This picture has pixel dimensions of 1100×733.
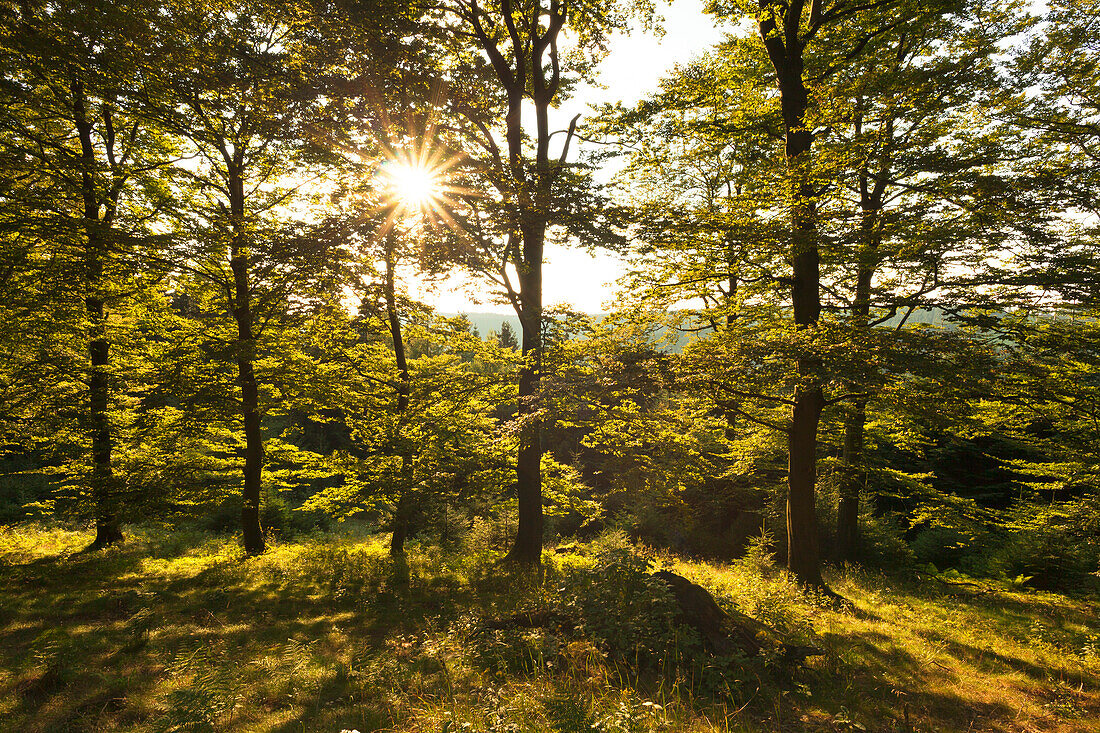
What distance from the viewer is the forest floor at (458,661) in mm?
5012

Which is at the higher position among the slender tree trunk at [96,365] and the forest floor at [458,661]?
the slender tree trunk at [96,365]

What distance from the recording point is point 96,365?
12.9 meters

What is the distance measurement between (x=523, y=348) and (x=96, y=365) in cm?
1253

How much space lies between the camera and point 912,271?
30.2 ft

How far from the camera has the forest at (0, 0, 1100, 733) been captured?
20.7 ft

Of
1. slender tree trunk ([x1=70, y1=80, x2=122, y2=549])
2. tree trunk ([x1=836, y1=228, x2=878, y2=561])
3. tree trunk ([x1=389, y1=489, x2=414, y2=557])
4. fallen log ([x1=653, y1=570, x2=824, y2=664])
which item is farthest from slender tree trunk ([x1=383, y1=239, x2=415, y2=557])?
tree trunk ([x1=836, y1=228, x2=878, y2=561])

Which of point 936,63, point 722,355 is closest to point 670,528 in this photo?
point 722,355

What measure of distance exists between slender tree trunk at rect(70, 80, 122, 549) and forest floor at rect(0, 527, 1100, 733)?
1862mm

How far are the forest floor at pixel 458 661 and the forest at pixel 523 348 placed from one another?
0.24 ft

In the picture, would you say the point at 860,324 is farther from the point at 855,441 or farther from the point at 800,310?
the point at 855,441

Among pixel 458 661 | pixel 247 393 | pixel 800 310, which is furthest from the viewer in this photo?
pixel 247 393

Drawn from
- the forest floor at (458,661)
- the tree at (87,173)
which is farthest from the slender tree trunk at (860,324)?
the tree at (87,173)

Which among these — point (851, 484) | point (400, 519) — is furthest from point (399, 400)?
point (851, 484)

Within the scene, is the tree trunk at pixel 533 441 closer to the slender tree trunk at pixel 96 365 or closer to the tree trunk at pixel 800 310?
the tree trunk at pixel 800 310
